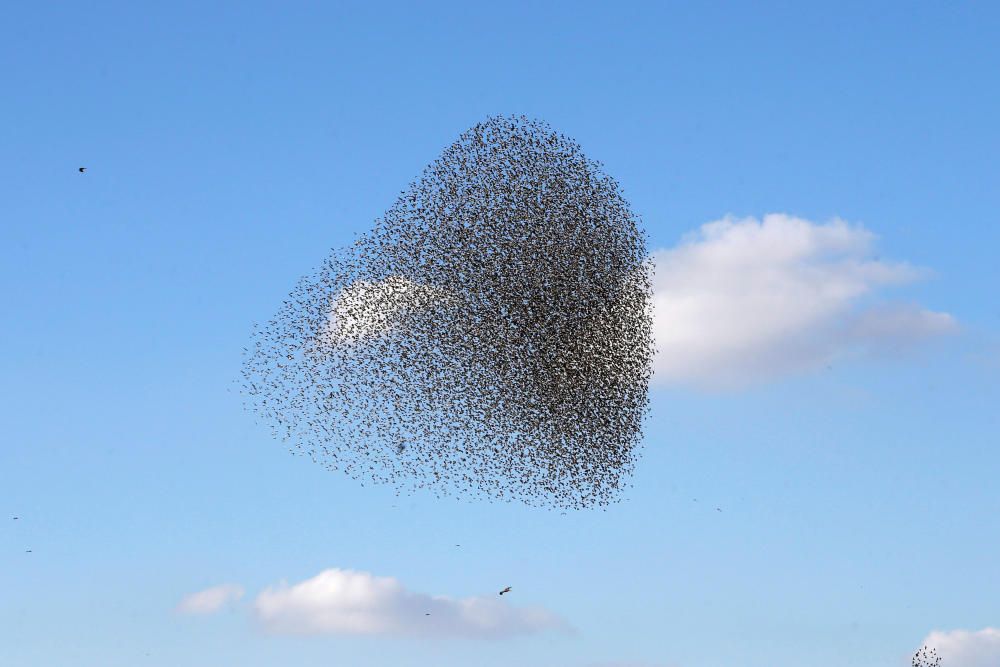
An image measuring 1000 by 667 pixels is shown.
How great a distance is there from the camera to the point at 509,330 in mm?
32281

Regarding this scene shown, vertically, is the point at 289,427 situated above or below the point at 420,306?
below

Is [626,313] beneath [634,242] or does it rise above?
beneath

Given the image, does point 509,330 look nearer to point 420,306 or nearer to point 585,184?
point 420,306

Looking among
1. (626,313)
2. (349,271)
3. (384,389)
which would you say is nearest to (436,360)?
(384,389)

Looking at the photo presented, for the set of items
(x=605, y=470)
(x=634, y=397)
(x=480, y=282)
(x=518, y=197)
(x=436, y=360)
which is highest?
(x=518, y=197)

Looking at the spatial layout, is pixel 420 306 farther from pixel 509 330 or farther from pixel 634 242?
pixel 634 242

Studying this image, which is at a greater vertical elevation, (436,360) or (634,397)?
(436,360)

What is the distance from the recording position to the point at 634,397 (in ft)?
106

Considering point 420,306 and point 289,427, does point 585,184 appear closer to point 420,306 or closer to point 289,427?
point 420,306

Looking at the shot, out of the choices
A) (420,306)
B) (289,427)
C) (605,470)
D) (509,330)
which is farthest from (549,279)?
(289,427)

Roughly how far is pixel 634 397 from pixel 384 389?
791 centimetres

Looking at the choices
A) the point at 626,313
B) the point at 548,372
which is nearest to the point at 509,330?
the point at 548,372

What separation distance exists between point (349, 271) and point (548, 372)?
24.0 ft

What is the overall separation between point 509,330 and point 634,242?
499 centimetres
